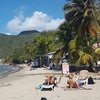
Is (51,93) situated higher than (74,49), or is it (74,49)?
(74,49)

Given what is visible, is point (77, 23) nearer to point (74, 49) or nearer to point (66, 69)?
point (74, 49)

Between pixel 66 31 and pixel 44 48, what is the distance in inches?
1487

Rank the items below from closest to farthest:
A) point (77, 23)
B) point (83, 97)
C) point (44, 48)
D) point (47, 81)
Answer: point (83, 97) < point (47, 81) < point (77, 23) < point (44, 48)

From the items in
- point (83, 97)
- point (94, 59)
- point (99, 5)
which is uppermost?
point (99, 5)

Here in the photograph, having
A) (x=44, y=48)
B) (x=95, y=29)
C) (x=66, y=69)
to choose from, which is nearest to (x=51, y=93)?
(x=66, y=69)

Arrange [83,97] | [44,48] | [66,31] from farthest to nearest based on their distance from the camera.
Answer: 1. [44,48]
2. [66,31]
3. [83,97]

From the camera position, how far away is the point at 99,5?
39.5m

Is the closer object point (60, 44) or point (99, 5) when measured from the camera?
point (99, 5)

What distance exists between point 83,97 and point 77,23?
80.4ft

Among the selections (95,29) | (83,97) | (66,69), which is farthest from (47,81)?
(95,29)

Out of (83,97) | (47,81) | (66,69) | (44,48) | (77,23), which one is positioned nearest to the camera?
(83,97)

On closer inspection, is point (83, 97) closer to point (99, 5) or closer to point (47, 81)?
point (47, 81)

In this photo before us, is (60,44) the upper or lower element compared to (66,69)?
upper

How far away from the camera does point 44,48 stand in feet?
277
